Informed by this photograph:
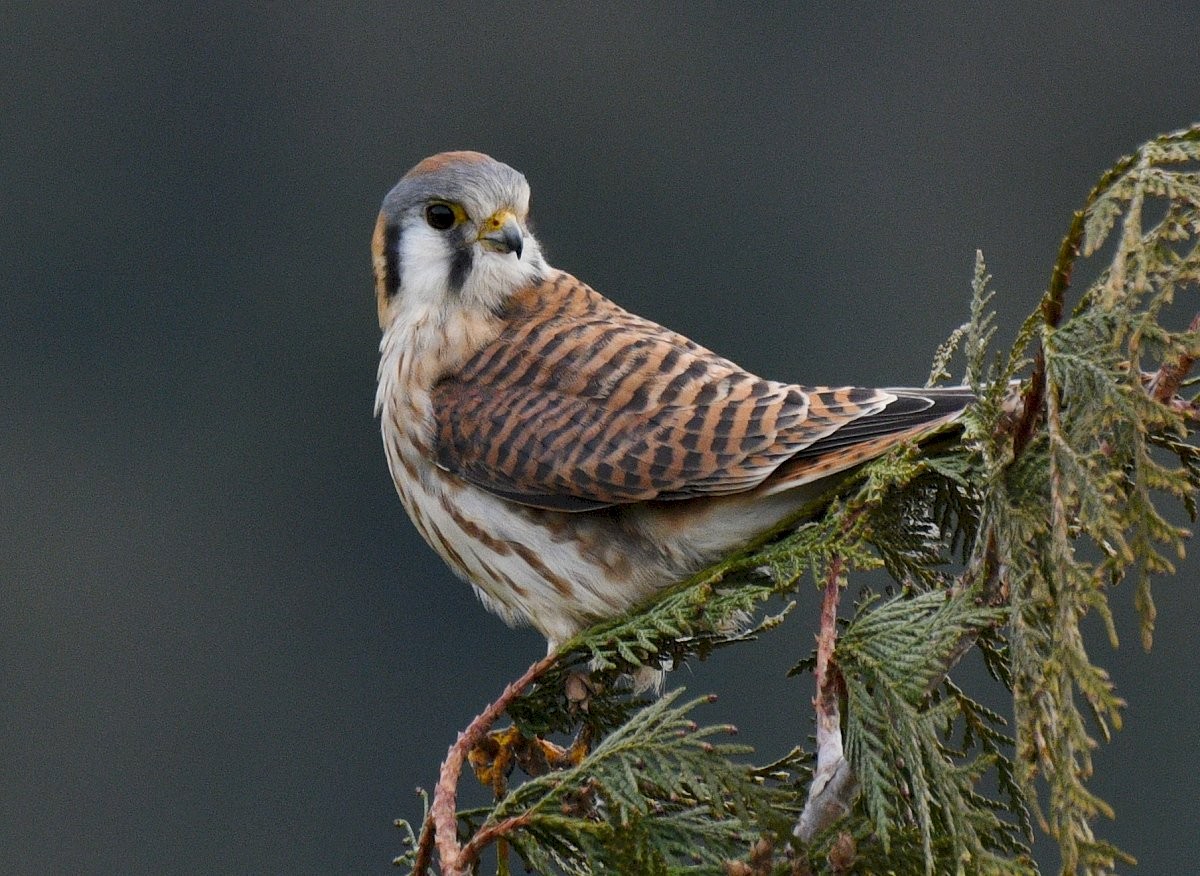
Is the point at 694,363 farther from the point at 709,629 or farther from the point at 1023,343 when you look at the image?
the point at 1023,343

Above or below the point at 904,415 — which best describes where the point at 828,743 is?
below

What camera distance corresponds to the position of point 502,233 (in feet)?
5.77

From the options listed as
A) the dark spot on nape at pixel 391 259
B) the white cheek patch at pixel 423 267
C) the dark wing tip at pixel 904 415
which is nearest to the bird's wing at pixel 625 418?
the dark wing tip at pixel 904 415

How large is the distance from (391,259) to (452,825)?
3.34 ft

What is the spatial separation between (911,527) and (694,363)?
1.35ft

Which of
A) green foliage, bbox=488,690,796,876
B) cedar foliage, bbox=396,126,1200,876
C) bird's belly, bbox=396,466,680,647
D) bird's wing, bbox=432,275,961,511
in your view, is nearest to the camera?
cedar foliage, bbox=396,126,1200,876

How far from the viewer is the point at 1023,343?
95 cm

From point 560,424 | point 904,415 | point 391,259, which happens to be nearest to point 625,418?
point 560,424

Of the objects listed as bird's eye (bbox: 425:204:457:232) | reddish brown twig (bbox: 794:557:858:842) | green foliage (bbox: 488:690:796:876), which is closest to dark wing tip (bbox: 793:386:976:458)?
reddish brown twig (bbox: 794:557:858:842)

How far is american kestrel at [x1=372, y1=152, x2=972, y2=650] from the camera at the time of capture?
133 cm

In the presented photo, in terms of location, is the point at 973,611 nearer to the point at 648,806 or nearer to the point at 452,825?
the point at 648,806

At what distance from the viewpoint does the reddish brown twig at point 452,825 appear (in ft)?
3.29

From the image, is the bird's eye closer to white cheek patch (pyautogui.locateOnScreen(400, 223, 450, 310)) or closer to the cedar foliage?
white cheek patch (pyautogui.locateOnScreen(400, 223, 450, 310))

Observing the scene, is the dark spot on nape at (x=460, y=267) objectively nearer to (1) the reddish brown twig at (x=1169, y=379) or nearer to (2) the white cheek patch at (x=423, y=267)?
(2) the white cheek patch at (x=423, y=267)
